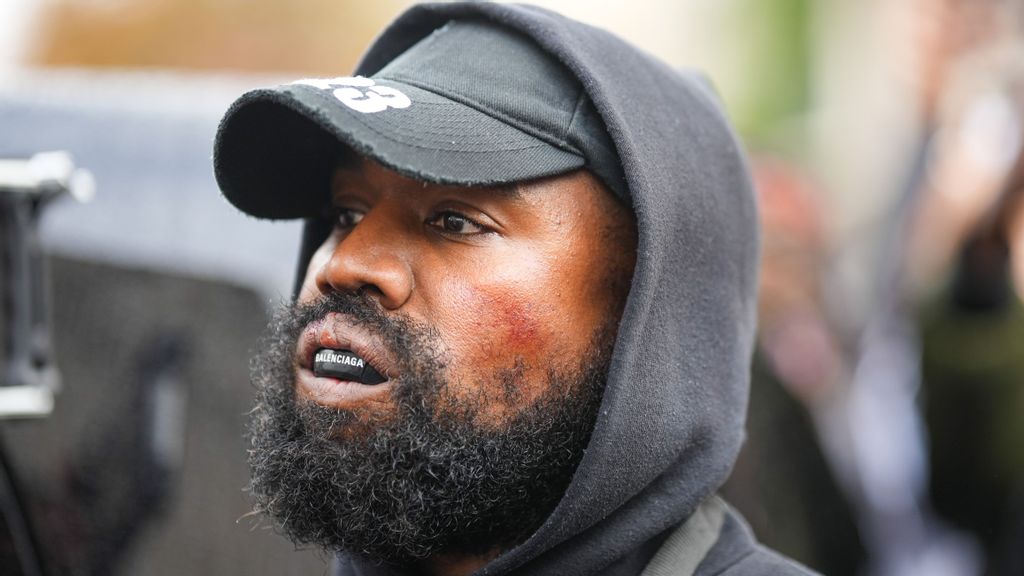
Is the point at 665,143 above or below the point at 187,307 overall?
above

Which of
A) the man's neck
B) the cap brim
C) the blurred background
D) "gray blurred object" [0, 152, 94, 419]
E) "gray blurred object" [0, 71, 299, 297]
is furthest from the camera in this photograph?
"gray blurred object" [0, 71, 299, 297]

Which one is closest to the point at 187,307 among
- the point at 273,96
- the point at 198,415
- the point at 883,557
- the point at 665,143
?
the point at 198,415

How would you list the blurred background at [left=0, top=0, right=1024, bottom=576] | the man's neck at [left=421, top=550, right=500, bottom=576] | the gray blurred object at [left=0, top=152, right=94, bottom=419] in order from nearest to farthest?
the man's neck at [left=421, top=550, right=500, bottom=576]
the gray blurred object at [left=0, top=152, right=94, bottom=419]
the blurred background at [left=0, top=0, right=1024, bottom=576]

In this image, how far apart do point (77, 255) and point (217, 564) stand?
0.91m

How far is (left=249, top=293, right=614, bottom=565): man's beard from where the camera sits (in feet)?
6.94

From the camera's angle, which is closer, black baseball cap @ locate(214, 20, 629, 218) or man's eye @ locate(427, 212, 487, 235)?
black baseball cap @ locate(214, 20, 629, 218)

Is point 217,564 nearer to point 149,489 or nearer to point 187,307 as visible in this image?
point 149,489

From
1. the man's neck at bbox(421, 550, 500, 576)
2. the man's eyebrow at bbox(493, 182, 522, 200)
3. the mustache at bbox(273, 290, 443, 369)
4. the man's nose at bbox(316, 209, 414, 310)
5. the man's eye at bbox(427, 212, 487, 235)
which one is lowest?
the man's neck at bbox(421, 550, 500, 576)

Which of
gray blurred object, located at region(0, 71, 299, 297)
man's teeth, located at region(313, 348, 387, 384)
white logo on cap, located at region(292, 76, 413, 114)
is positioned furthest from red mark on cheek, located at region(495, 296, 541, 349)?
gray blurred object, located at region(0, 71, 299, 297)

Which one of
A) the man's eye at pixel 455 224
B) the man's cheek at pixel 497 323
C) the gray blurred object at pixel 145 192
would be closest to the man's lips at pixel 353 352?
the man's cheek at pixel 497 323

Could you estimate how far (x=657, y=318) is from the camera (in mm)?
2211

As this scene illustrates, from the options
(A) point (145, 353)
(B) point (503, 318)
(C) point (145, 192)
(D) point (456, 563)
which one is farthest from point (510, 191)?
(C) point (145, 192)

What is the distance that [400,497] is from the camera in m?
2.13

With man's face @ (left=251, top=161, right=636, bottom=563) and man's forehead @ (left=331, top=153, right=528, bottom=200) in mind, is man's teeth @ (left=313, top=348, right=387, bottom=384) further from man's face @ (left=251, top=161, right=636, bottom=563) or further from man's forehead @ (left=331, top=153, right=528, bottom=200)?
→ man's forehead @ (left=331, top=153, right=528, bottom=200)
